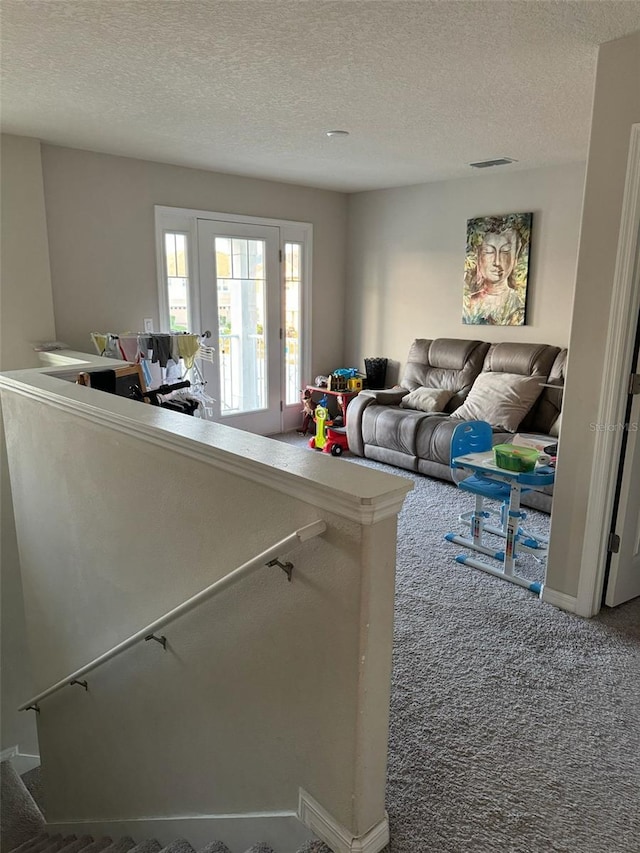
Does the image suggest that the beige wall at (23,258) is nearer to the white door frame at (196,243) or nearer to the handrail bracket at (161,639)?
the white door frame at (196,243)

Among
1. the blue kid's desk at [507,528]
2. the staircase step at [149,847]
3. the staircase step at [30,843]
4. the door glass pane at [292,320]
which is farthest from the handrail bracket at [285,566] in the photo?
the door glass pane at [292,320]

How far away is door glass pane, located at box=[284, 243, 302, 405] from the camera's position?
5.82m

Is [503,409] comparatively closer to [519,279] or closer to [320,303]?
[519,279]

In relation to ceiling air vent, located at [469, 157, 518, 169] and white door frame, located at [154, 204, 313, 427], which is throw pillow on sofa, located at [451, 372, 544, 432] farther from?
white door frame, located at [154, 204, 313, 427]

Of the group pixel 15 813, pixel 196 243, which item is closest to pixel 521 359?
pixel 196 243

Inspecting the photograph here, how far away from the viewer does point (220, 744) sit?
1815 mm

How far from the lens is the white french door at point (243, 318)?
5195 mm

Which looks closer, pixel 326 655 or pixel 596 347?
pixel 326 655

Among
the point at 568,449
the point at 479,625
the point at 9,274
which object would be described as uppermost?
the point at 9,274

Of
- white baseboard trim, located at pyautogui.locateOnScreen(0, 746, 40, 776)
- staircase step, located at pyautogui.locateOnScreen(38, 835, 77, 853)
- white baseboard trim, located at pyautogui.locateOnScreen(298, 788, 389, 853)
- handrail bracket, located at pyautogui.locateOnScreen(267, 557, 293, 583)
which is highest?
handrail bracket, located at pyautogui.locateOnScreen(267, 557, 293, 583)

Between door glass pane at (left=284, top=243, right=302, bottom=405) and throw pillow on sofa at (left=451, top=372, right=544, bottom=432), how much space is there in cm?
189

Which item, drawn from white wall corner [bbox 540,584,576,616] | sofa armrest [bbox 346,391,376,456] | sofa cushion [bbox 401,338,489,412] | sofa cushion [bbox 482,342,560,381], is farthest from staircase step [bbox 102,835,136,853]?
sofa cushion [bbox 482,342,560,381]

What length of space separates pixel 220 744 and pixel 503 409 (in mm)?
3409

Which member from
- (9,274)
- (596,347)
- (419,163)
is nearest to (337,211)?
(419,163)
